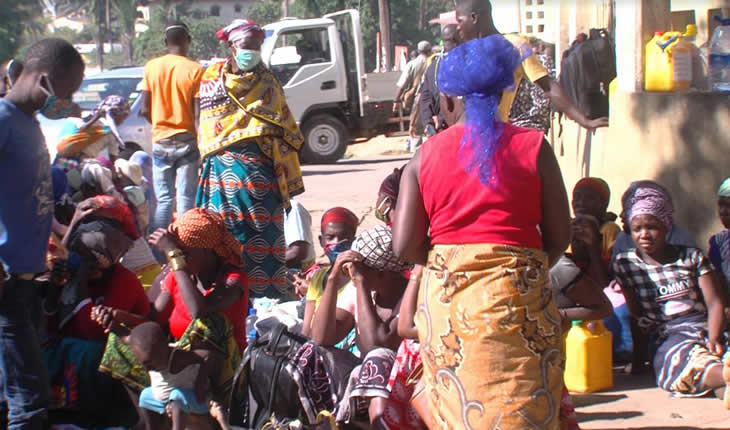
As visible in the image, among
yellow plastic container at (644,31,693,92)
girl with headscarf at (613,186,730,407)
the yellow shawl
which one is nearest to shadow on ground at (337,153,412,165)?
yellow plastic container at (644,31,693,92)

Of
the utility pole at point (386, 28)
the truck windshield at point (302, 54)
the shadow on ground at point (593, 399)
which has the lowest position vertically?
the shadow on ground at point (593, 399)

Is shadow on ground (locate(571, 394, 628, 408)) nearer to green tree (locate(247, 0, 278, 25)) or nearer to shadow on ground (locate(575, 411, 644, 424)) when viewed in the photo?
shadow on ground (locate(575, 411, 644, 424))

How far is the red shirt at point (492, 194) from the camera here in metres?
2.86

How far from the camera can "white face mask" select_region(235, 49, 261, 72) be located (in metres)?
5.95

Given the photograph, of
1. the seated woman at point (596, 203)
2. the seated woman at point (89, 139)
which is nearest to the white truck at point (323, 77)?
the seated woman at point (89, 139)

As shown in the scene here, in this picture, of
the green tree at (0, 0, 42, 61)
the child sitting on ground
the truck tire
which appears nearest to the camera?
the child sitting on ground

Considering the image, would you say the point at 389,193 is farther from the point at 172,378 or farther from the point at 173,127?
the point at 173,127

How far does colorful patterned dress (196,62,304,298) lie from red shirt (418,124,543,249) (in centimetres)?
322

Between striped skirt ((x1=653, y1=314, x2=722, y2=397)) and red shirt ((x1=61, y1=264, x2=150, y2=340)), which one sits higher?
red shirt ((x1=61, y1=264, x2=150, y2=340))

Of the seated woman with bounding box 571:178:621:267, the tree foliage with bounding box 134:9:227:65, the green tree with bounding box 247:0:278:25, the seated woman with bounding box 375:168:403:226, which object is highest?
the green tree with bounding box 247:0:278:25

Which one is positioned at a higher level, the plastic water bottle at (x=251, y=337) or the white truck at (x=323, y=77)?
the white truck at (x=323, y=77)

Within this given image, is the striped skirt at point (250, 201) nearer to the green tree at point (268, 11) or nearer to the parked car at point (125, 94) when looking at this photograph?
the parked car at point (125, 94)

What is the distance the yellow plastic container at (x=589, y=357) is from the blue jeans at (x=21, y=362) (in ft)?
7.77

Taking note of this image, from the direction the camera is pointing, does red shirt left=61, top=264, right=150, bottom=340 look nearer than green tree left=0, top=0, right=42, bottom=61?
Yes
